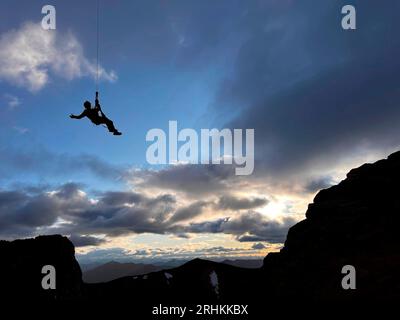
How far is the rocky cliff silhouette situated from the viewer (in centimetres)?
6838

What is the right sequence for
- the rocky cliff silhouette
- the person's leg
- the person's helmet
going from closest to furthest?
1. the person's helmet
2. the person's leg
3. the rocky cliff silhouette

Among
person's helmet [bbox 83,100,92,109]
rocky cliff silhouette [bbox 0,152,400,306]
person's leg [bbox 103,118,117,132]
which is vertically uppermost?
person's helmet [bbox 83,100,92,109]

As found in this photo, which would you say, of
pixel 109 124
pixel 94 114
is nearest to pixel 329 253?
pixel 109 124

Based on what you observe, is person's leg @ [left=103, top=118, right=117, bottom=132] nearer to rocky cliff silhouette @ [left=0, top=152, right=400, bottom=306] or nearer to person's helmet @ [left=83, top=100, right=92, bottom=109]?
person's helmet @ [left=83, top=100, right=92, bottom=109]

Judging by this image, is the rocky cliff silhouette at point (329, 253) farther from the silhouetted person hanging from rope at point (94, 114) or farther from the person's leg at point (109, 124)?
the silhouetted person hanging from rope at point (94, 114)

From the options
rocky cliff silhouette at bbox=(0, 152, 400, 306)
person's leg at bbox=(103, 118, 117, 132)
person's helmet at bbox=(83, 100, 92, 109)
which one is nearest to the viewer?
person's helmet at bbox=(83, 100, 92, 109)

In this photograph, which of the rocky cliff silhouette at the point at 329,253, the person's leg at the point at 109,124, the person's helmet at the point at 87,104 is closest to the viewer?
the person's helmet at the point at 87,104

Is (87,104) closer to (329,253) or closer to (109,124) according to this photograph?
(109,124)

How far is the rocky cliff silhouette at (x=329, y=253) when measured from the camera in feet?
224

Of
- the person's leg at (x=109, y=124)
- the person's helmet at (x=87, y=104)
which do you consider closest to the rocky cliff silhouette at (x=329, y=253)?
the person's leg at (x=109, y=124)

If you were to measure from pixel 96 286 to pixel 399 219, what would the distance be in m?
156

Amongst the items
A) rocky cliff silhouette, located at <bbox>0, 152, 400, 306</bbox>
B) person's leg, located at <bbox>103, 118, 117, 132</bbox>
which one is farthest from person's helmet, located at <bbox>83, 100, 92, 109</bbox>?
rocky cliff silhouette, located at <bbox>0, 152, 400, 306</bbox>

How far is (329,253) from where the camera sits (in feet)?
262

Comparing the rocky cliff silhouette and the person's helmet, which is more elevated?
the person's helmet
